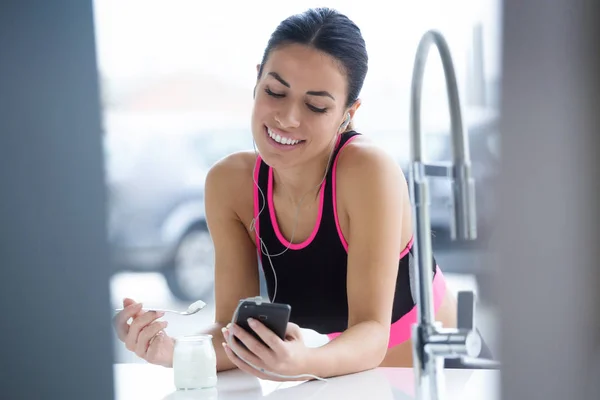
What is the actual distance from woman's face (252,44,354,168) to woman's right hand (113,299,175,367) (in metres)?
0.37

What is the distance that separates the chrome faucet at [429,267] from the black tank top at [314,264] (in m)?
0.69

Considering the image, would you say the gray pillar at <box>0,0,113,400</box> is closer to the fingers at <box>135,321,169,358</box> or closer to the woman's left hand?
the fingers at <box>135,321,169,358</box>

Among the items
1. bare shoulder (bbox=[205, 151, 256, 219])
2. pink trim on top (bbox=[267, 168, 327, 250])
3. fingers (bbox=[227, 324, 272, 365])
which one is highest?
bare shoulder (bbox=[205, 151, 256, 219])

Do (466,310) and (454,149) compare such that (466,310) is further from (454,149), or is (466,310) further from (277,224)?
(277,224)

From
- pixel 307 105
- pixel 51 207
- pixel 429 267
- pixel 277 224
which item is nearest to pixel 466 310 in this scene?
pixel 429 267

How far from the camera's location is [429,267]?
786 mm

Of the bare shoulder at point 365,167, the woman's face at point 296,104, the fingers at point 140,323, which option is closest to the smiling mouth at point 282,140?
the woman's face at point 296,104

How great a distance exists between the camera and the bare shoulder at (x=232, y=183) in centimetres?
154

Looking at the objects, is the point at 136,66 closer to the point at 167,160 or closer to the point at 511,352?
the point at 167,160

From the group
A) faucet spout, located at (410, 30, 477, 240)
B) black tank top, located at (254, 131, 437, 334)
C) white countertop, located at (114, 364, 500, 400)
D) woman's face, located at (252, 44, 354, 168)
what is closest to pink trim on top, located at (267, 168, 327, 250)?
black tank top, located at (254, 131, 437, 334)

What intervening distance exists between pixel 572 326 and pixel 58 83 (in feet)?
4.13

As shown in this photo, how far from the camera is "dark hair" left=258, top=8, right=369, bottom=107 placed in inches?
55.4

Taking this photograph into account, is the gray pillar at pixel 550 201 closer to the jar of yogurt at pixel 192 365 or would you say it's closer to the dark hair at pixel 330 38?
the dark hair at pixel 330 38

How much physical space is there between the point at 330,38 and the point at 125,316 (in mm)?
600
